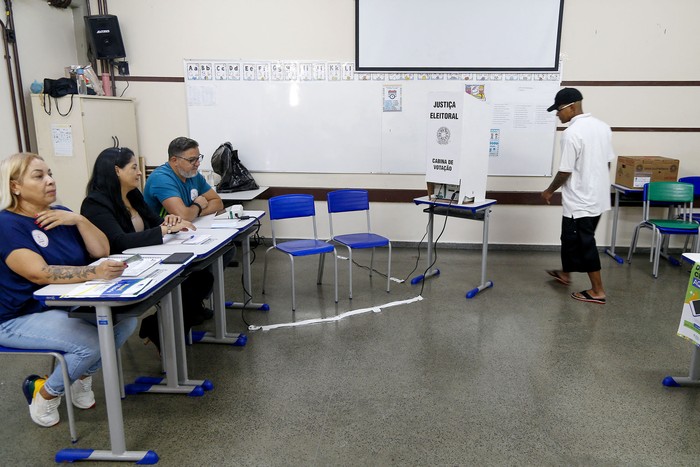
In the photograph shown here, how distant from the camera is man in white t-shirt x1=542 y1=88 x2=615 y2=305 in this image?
3863mm

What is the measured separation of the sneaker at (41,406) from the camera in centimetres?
233

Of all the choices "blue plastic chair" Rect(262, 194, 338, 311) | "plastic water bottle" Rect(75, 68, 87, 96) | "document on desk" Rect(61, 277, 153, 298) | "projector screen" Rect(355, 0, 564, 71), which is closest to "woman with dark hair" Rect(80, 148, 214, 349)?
"document on desk" Rect(61, 277, 153, 298)

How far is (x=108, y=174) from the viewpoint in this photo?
2617 mm

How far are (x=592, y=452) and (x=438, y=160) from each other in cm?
244

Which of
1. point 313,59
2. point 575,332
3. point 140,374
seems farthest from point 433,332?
point 313,59

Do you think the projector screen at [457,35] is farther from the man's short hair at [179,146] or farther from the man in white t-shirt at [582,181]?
the man's short hair at [179,146]

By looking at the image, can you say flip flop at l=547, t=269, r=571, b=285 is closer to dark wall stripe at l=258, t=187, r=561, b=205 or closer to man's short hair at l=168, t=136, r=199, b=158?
dark wall stripe at l=258, t=187, r=561, b=205

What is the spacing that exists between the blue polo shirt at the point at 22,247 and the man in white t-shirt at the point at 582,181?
131 inches

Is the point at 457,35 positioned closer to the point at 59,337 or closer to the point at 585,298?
the point at 585,298

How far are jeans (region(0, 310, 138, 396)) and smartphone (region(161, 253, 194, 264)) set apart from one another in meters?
0.33

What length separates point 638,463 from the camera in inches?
84.5

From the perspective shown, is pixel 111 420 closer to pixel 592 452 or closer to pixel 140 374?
pixel 140 374

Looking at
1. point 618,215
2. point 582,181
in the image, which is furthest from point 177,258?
point 618,215

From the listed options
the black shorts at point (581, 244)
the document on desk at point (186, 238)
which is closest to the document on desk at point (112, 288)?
the document on desk at point (186, 238)
